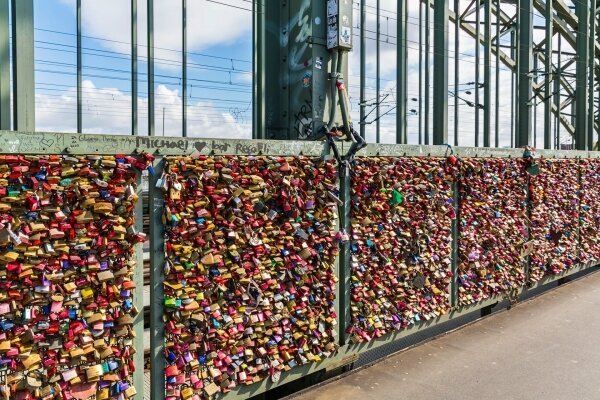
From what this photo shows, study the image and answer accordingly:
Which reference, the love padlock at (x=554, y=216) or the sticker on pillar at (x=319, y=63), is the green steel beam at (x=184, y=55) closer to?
the sticker on pillar at (x=319, y=63)

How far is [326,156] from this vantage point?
12.5ft

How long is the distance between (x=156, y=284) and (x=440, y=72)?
4.01 meters

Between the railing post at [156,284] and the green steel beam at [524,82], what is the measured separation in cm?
614

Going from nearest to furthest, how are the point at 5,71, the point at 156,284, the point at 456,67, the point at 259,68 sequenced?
the point at 5,71 → the point at 156,284 → the point at 259,68 → the point at 456,67

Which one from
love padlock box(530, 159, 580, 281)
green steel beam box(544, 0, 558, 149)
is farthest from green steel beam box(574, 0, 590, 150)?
love padlock box(530, 159, 580, 281)

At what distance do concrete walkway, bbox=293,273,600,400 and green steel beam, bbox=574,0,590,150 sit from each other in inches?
190

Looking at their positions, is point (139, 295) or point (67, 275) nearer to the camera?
point (67, 275)

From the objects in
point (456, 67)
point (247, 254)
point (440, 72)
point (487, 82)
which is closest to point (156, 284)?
point (247, 254)

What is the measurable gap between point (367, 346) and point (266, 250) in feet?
4.98

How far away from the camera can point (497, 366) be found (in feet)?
14.4

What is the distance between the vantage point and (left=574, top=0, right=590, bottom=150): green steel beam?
372 inches

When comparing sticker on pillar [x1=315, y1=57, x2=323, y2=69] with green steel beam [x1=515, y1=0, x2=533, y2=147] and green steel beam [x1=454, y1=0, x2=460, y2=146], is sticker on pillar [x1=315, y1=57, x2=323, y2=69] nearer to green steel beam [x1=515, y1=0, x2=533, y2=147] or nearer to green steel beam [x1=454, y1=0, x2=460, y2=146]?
green steel beam [x1=454, y1=0, x2=460, y2=146]

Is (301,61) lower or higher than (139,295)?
higher

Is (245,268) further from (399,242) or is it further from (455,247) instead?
(455,247)
